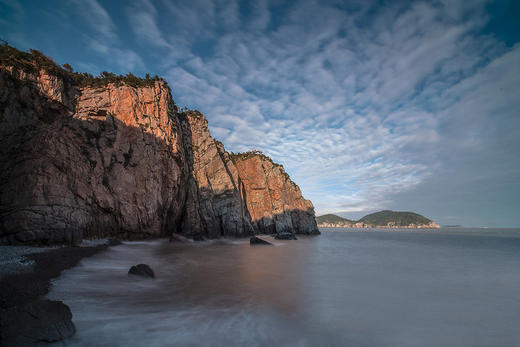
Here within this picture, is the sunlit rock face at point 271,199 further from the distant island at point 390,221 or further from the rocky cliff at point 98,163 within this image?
the distant island at point 390,221

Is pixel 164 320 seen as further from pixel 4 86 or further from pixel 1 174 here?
pixel 4 86

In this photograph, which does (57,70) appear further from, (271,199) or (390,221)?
(390,221)

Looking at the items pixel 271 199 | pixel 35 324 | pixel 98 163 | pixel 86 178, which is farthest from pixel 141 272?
pixel 271 199

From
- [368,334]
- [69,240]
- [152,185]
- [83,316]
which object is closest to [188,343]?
[83,316]

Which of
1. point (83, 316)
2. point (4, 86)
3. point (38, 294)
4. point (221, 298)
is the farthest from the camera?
point (4, 86)

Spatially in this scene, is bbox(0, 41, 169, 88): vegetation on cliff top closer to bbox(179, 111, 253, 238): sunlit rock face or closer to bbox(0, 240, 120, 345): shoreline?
bbox(179, 111, 253, 238): sunlit rock face

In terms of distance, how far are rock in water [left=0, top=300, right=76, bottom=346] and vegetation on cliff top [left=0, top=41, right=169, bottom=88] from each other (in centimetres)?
1957

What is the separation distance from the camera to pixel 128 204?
58.9 feet

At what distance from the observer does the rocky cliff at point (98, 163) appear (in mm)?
11188

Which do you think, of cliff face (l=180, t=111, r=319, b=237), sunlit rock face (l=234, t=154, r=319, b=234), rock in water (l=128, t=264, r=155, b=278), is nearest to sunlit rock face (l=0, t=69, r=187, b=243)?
cliff face (l=180, t=111, r=319, b=237)

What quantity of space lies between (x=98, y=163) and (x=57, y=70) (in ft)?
27.9

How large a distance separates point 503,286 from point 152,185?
22.9 metres

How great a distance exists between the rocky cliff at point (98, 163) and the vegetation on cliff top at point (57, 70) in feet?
0.25

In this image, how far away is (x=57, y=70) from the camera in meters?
17.7
